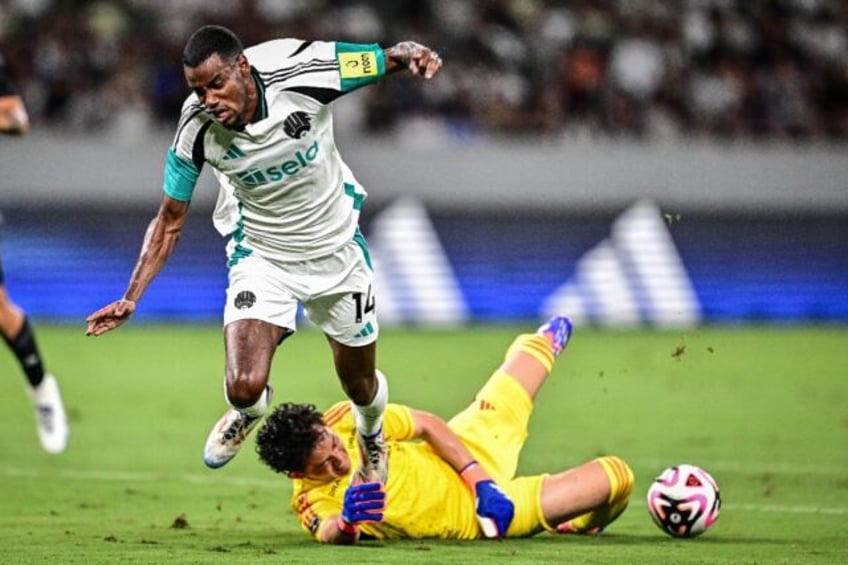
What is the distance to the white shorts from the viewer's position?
822 cm

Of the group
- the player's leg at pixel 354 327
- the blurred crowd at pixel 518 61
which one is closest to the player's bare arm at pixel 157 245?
the player's leg at pixel 354 327

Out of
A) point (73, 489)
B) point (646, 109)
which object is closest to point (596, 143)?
point (646, 109)

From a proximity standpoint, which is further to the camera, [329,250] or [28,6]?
[28,6]

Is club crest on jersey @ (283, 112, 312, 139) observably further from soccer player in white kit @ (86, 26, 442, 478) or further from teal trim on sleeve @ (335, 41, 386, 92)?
teal trim on sleeve @ (335, 41, 386, 92)

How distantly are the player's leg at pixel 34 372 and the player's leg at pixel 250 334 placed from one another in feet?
8.08

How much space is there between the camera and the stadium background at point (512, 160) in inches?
843

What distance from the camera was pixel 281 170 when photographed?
801cm

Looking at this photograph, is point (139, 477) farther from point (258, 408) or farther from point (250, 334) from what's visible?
point (250, 334)

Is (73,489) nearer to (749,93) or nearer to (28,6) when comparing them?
(28,6)

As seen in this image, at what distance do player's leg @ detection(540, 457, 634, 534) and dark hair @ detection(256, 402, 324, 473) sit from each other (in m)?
1.23

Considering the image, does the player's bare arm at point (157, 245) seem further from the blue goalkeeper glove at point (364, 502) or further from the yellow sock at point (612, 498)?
the yellow sock at point (612, 498)

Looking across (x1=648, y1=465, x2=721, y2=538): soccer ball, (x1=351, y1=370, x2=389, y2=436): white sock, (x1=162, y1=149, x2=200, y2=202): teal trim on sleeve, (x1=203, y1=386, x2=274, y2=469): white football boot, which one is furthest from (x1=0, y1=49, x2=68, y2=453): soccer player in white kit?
(x1=648, y1=465, x2=721, y2=538): soccer ball

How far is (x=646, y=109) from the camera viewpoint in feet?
74.9

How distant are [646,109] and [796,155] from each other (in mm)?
2170
